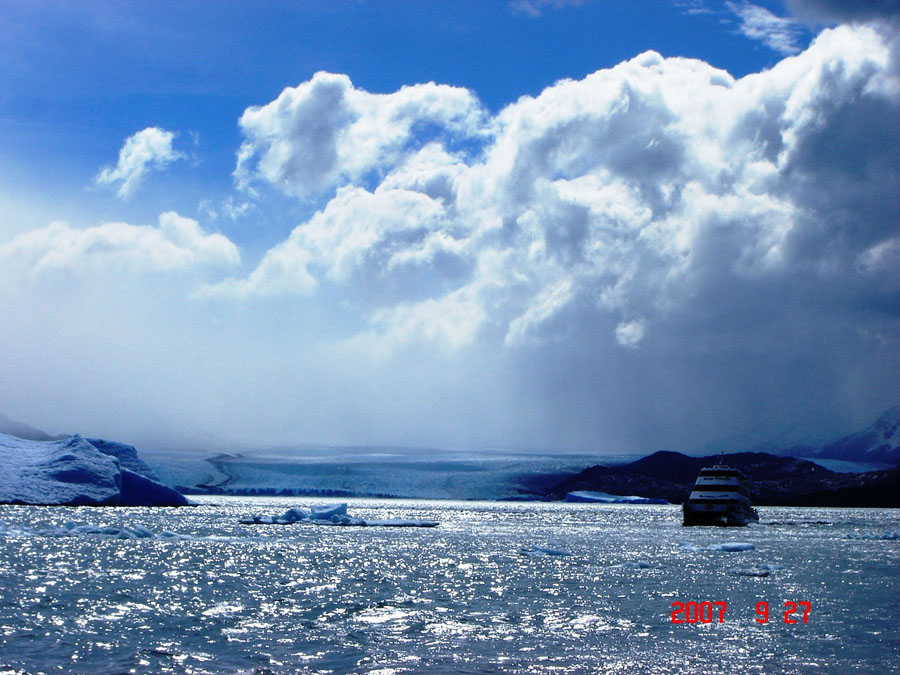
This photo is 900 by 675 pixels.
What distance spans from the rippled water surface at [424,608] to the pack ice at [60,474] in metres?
23.6

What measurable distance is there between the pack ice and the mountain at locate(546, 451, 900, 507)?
338 feet

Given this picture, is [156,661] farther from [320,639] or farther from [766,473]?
[766,473]

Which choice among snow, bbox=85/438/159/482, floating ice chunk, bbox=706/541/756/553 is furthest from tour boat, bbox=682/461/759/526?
snow, bbox=85/438/159/482

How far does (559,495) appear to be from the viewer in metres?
158

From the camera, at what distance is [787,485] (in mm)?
174250

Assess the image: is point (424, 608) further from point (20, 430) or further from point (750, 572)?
point (20, 430)

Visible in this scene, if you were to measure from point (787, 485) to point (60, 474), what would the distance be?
14256cm

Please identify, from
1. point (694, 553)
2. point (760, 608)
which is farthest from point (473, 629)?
point (694, 553)

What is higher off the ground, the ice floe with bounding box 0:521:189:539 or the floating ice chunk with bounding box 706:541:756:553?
the floating ice chunk with bounding box 706:541:756:553

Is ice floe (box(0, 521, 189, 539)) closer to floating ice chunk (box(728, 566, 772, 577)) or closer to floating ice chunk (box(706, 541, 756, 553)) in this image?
floating ice chunk (box(706, 541, 756, 553))
